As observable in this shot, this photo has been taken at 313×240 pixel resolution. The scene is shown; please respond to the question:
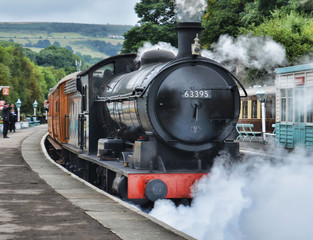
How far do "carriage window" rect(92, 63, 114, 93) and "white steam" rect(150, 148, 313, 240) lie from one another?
3.74 m

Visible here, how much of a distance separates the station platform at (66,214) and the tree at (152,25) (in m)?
37.5

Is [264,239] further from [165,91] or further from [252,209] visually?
[165,91]

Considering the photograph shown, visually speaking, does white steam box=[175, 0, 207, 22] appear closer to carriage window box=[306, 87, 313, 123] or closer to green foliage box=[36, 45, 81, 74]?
carriage window box=[306, 87, 313, 123]

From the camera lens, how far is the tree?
47.9 m

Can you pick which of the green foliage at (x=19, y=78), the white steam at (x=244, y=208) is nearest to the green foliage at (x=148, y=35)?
the green foliage at (x=19, y=78)

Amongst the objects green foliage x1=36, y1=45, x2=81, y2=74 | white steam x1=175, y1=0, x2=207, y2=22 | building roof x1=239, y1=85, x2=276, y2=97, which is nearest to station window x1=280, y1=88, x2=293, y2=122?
building roof x1=239, y1=85, x2=276, y2=97

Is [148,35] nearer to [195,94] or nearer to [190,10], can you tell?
[190,10]

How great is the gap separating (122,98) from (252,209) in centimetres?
293

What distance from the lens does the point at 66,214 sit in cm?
722

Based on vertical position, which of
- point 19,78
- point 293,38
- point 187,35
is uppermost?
point 19,78

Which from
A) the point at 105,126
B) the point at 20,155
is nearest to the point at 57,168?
the point at 105,126

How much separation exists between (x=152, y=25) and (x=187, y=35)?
40513 mm

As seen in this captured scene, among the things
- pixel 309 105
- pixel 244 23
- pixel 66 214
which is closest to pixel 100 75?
pixel 66 214

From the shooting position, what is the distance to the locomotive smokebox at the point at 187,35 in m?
8.62
